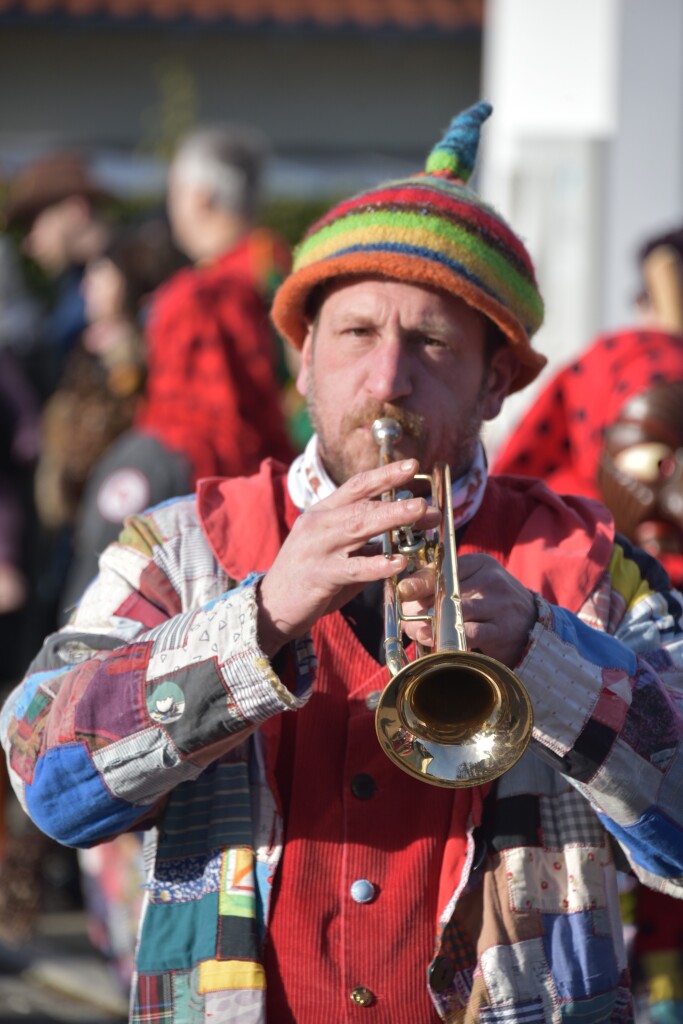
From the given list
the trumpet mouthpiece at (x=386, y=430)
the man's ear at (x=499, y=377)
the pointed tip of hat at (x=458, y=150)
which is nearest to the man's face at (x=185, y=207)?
the pointed tip of hat at (x=458, y=150)

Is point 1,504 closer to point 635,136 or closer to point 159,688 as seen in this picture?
point 635,136

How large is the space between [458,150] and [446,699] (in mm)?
1099

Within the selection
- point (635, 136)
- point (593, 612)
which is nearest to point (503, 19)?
point (635, 136)

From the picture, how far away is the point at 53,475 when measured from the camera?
557 cm

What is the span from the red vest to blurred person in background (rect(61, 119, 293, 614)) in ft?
6.51

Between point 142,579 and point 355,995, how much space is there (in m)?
0.73

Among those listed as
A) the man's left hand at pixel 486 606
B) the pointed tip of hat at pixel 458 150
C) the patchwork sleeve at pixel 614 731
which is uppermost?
the pointed tip of hat at pixel 458 150

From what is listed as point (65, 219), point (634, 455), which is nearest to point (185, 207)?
point (65, 219)

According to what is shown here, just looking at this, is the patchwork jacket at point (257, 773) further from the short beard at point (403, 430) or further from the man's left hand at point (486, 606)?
the short beard at point (403, 430)

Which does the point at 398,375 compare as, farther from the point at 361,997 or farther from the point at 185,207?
the point at 185,207

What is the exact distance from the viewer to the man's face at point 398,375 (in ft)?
8.05

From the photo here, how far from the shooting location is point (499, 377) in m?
2.72

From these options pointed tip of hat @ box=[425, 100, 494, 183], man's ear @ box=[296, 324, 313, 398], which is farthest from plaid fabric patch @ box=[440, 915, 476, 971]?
pointed tip of hat @ box=[425, 100, 494, 183]

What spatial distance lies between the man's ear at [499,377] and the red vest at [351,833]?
0.32 m
